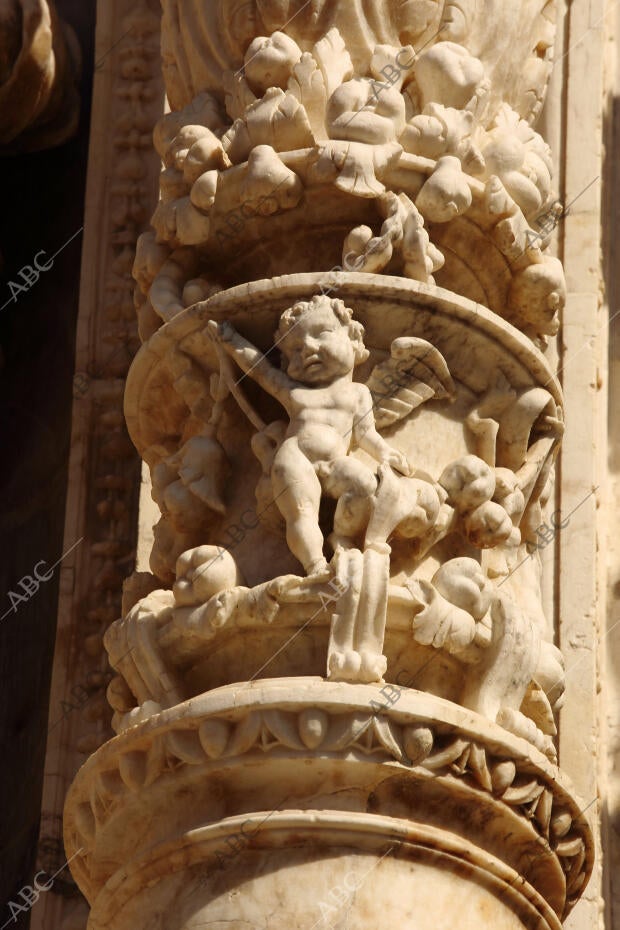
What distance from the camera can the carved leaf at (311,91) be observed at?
16.7 feet

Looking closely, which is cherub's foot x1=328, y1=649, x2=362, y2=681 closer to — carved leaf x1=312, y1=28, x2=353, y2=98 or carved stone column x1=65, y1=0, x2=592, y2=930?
carved stone column x1=65, y1=0, x2=592, y2=930

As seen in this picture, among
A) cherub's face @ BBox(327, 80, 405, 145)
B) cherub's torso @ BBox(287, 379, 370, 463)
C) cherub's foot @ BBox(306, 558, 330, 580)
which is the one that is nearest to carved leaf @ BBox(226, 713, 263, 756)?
cherub's foot @ BBox(306, 558, 330, 580)

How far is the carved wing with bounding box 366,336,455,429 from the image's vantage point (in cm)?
483

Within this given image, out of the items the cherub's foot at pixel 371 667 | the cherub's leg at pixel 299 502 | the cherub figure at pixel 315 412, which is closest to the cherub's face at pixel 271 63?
the cherub figure at pixel 315 412

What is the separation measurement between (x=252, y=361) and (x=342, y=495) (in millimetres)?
360

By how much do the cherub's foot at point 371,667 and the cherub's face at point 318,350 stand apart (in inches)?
23.1

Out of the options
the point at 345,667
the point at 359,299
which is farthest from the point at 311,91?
the point at 345,667

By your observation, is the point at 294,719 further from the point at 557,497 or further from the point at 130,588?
the point at 557,497

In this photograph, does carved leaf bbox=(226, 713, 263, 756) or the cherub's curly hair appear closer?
carved leaf bbox=(226, 713, 263, 756)

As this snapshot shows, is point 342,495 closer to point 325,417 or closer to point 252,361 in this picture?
point 325,417

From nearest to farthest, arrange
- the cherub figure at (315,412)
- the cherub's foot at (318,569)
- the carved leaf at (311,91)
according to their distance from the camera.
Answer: the cherub's foot at (318,569), the cherub figure at (315,412), the carved leaf at (311,91)

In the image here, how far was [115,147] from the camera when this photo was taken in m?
6.41

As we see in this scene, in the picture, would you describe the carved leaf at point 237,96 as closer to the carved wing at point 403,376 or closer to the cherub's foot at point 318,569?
the carved wing at point 403,376

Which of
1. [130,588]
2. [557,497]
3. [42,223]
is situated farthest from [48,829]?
[42,223]
